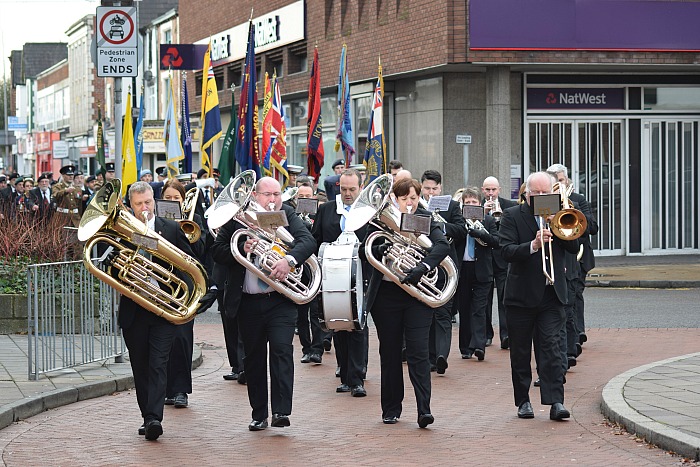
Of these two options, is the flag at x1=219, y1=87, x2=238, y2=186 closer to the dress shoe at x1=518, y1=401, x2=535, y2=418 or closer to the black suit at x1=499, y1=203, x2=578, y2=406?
the black suit at x1=499, y1=203, x2=578, y2=406

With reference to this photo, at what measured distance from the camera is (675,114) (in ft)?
84.6

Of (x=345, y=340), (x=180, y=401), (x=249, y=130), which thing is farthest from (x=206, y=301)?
(x=249, y=130)

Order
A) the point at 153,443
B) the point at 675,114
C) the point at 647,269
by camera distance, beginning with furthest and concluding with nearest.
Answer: the point at 675,114
the point at 647,269
the point at 153,443

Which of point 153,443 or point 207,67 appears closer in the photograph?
point 153,443

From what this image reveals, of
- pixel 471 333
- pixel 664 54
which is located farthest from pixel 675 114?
pixel 471 333

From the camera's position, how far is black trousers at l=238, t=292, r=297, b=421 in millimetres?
9195

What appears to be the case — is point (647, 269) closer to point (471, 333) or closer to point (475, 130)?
point (475, 130)

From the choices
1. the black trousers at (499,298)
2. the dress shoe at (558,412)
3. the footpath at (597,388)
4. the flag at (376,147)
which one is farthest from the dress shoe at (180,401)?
the flag at (376,147)

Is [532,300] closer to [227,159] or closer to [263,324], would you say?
[263,324]

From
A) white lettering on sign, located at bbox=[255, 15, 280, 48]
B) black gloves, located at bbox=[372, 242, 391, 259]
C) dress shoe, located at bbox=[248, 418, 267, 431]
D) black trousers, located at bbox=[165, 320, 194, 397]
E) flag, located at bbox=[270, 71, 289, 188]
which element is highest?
white lettering on sign, located at bbox=[255, 15, 280, 48]

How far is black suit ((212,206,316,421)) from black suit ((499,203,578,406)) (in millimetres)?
1595

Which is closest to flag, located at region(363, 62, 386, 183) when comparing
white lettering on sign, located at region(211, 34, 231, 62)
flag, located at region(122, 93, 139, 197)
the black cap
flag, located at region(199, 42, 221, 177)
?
flag, located at region(199, 42, 221, 177)

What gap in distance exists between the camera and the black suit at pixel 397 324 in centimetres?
946

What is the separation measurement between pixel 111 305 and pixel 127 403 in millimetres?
1733
